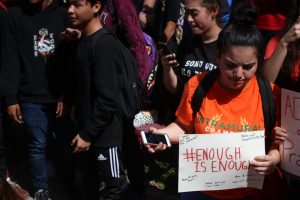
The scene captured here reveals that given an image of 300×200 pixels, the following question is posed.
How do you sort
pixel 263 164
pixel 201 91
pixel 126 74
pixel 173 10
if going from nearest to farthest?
pixel 263 164 < pixel 201 91 < pixel 126 74 < pixel 173 10

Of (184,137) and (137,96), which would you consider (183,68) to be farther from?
(184,137)

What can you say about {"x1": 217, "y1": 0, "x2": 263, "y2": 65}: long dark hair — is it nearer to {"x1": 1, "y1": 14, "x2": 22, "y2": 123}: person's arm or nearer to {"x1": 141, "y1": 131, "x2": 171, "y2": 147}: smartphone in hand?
{"x1": 141, "y1": 131, "x2": 171, "y2": 147}: smartphone in hand

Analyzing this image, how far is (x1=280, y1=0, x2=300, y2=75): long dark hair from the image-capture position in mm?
2510

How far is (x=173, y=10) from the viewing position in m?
4.28

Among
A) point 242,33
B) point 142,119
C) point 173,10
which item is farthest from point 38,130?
point 242,33

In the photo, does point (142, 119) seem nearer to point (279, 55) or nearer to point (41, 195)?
point (41, 195)

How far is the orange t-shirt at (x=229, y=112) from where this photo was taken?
2406 millimetres

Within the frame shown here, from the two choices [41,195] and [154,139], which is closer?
[154,139]

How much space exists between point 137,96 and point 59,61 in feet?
2.25

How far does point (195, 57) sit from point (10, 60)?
1399mm

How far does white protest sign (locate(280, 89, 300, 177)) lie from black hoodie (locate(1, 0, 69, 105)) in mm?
1835

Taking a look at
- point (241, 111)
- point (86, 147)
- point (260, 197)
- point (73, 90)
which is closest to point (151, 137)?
point (241, 111)

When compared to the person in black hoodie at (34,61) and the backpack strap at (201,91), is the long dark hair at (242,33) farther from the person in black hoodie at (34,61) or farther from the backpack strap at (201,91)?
the person in black hoodie at (34,61)

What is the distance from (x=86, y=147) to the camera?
326 cm
